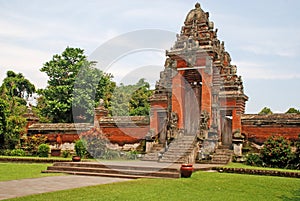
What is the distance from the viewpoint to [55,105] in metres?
31.1

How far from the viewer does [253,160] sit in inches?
661

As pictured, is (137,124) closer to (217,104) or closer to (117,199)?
(217,104)

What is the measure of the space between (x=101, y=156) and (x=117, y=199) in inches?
455

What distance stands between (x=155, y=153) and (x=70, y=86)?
1529cm

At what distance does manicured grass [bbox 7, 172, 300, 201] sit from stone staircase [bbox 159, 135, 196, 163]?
4.96 m

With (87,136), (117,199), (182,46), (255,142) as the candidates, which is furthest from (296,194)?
(87,136)

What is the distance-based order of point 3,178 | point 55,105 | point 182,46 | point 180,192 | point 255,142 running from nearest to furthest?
point 180,192
point 3,178
point 255,142
point 182,46
point 55,105

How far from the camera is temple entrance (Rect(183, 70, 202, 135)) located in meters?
20.0

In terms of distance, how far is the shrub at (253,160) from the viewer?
655 inches

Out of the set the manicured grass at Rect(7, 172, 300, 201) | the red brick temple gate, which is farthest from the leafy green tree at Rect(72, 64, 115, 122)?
the manicured grass at Rect(7, 172, 300, 201)

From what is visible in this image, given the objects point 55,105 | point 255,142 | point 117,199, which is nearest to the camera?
point 117,199

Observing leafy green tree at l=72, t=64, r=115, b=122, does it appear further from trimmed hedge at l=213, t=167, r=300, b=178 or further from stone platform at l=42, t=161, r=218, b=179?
trimmed hedge at l=213, t=167, r=300, b=178

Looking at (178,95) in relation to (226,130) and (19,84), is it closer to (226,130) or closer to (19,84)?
(226,130)

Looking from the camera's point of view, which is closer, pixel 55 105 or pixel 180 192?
pixel 180 192
